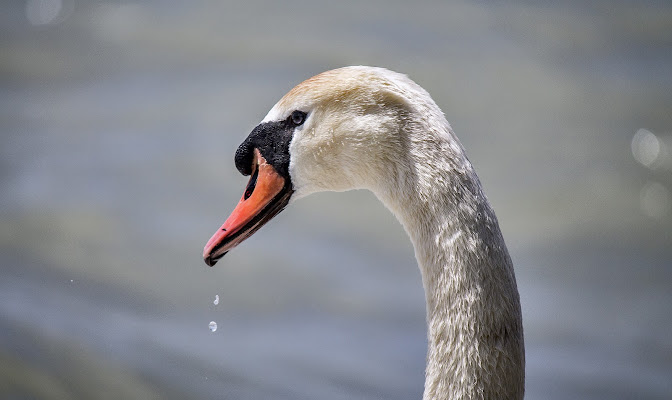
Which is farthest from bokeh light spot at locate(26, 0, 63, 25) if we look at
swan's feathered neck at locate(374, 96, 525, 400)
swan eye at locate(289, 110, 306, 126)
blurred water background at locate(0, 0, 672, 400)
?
swan's feathered neck at locate(374, 96, 525, 400)

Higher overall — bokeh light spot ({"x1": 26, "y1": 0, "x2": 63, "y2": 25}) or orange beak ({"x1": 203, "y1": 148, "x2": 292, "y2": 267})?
bokeh light spot ({"x1": 26, "y1": 0, "x2": 63, "y2": 25})

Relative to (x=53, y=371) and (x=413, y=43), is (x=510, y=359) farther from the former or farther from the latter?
(x=413, y=43)

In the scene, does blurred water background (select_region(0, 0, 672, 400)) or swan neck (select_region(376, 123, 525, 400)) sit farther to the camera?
blurred water background (select_region(0, 0, 672, 400))

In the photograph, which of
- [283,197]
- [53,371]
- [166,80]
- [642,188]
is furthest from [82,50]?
[283,197]

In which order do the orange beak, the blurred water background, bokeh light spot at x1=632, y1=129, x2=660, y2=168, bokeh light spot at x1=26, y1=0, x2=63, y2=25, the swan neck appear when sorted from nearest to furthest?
the swan neck < the orange beak < the blurred water background < bokeh light spot at x1=632, y1=129, x2=660, y2=168 < bokeh light spot at x1=26, y1=0, x2=63, y2=25

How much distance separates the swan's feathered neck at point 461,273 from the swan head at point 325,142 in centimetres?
7

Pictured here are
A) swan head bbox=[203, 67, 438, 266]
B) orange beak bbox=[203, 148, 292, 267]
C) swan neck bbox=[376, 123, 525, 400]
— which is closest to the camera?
swan neck bbox=[376, 123, 525, 400]

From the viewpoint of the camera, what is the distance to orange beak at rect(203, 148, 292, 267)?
2490mm

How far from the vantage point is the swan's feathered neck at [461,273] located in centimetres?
211

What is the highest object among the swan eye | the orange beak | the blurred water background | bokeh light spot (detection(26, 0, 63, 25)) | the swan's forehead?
bokeh light spot (detection(26, 0, 63, 25))

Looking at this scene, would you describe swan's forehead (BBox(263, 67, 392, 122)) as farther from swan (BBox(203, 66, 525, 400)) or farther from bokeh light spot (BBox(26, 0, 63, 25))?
bokeh light spot (BBox(26, 0, 63, 25))

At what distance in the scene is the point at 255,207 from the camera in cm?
251

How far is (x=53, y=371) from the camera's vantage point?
389cm

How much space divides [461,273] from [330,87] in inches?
21.7
